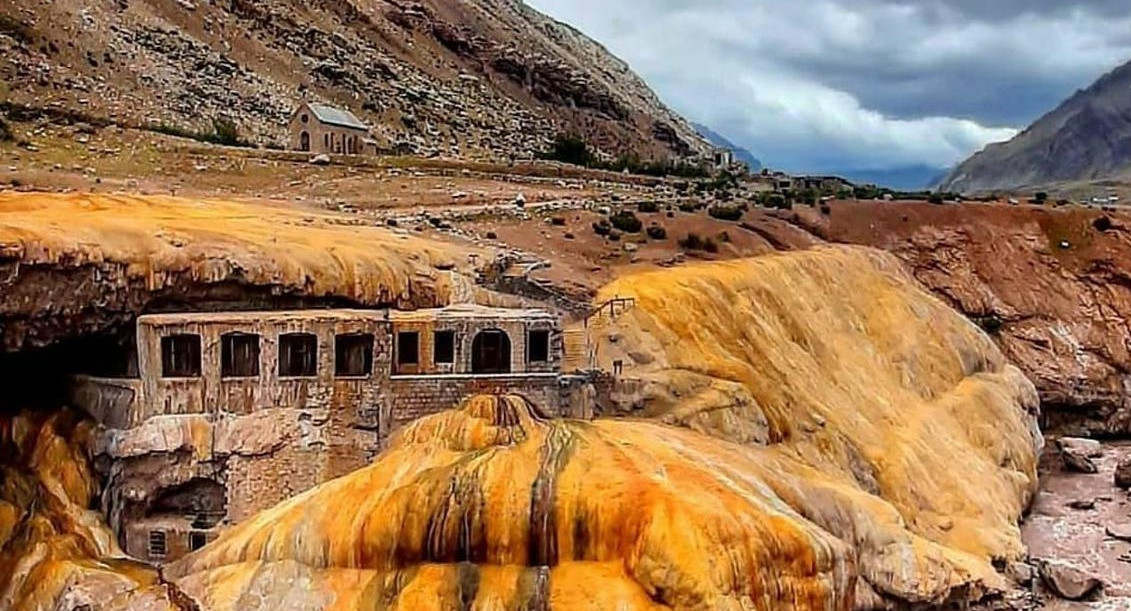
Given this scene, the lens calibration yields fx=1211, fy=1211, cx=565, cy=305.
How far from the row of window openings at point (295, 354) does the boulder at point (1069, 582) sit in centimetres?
2261

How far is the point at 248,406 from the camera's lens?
114 feet

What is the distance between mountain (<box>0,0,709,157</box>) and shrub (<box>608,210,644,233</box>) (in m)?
→ 38.8

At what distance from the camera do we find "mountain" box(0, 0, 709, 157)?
86.0 metres

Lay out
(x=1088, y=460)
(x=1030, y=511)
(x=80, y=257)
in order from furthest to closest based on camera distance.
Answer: (x=1088, y=460) < (x=1030, y=511) < (x=80, y=257)

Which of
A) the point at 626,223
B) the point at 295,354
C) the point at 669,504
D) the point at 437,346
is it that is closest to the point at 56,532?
the point at 295,354

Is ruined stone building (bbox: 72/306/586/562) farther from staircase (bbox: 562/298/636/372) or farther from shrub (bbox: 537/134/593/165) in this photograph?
shrub (bbox: 537/134/593/165)

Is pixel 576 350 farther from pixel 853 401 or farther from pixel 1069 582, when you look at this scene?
pixel 1069 582

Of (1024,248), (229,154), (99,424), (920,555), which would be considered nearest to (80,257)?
(99,424)

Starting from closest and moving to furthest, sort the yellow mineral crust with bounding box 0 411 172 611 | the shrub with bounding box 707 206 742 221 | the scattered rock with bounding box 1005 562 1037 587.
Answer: the yellow mineral crust with bounding box 0 411 172 611 < the scattered rock with bounding box 1005 562 1037 587 < the shrub with bounding box 707 206 742 221

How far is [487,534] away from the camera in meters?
29.6

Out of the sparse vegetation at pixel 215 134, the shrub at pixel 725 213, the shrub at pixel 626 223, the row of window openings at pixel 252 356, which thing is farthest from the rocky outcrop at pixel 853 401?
the sparse vegetation at pixel 215 134

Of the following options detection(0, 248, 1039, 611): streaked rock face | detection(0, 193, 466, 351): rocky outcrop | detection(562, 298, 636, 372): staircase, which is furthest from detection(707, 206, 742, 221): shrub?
detection(0, 193, 466, 351): rocky outcrop

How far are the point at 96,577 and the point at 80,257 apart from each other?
8897mm

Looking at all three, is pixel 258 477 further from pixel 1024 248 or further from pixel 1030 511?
pixel 1024 248
